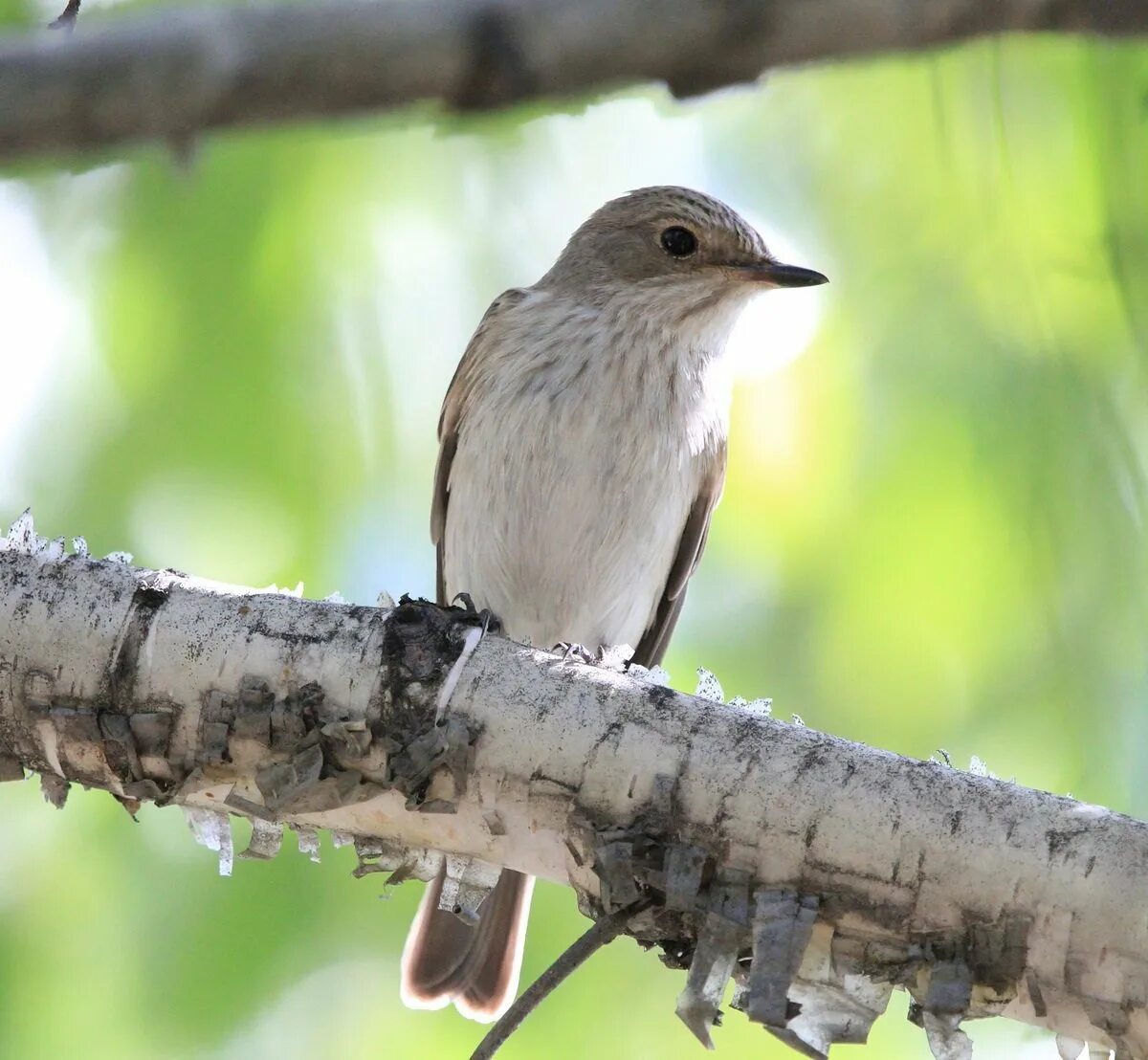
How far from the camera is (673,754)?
230cm

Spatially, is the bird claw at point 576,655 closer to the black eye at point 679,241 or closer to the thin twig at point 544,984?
the thin twig at point 544,984

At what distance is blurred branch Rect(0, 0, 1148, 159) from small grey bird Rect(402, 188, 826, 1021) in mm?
3043

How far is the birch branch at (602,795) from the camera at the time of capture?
212 cm

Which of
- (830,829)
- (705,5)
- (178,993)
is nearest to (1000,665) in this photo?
(830,829)

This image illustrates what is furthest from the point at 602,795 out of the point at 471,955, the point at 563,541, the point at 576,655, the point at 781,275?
the point at 781,275

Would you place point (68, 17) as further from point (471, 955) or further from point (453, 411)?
point (453, 411)

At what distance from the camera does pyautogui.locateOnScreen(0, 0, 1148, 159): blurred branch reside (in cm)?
116

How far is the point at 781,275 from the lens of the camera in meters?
4.52

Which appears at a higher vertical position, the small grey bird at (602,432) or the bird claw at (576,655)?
the small grey bird at (602,432)

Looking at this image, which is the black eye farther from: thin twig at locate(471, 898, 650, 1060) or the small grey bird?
thin twig at locate(471, 898, 650, 1060)

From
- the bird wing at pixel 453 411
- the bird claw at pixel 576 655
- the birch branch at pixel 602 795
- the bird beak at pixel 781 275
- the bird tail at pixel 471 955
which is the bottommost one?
the birch branch at pixel 602 795

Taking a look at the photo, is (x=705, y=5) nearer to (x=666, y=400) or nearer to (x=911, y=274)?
(x=911, y=274)

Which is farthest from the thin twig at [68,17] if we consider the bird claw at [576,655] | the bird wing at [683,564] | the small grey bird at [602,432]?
the bird wing at [683,564]

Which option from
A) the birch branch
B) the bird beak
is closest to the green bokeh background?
the bird beak
